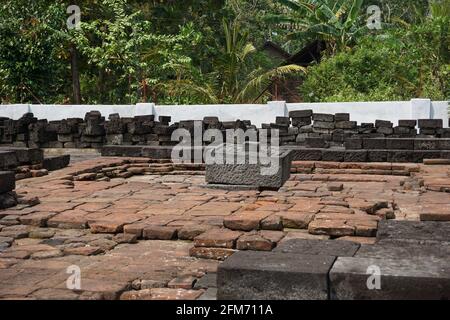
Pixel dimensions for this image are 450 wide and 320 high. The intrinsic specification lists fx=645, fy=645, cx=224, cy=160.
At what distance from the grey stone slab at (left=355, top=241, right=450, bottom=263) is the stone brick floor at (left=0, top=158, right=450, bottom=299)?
1140 millimetres

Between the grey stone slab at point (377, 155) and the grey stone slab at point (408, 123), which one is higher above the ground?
the grey stone slab at point (408, 123)

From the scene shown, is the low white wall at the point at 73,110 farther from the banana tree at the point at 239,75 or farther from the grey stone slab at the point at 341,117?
the grey stone slab at the point at 341,117

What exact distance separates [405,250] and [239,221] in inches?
93.2

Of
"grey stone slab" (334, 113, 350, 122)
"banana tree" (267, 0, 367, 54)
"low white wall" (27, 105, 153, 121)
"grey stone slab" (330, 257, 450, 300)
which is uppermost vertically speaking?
"banana tree" (267, 0, 367, 54)

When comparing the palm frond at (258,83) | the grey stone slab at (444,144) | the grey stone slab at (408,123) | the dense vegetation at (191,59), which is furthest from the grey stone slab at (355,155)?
the palm frond at (258,83)

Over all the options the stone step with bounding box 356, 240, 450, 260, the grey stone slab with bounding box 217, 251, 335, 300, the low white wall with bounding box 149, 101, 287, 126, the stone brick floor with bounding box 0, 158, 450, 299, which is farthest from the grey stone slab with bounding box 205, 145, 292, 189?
the low white wall with bounding box 149, 101, 287, 126

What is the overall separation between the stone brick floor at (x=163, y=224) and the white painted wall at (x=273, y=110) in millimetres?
5336

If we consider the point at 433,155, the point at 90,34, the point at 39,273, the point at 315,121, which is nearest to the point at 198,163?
the point at 315,121

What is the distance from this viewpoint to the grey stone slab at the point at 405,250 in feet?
13.9

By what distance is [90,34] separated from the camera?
2286cm

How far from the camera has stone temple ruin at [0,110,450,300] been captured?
4016mm

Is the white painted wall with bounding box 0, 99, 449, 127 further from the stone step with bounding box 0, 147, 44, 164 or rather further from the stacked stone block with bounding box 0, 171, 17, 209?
the stacked stone block with bounding box 0, 171, 17, 209
